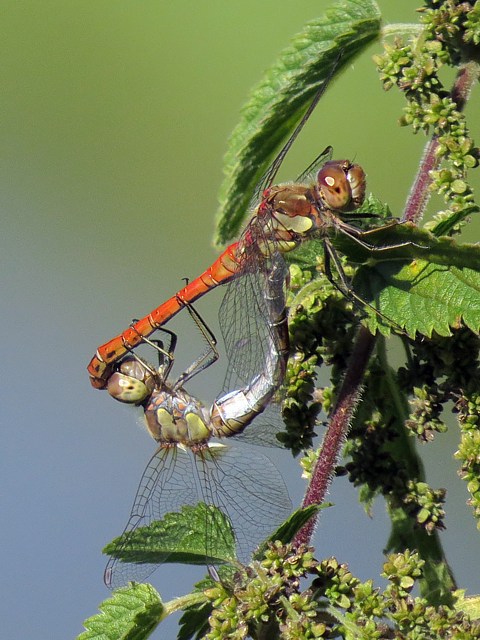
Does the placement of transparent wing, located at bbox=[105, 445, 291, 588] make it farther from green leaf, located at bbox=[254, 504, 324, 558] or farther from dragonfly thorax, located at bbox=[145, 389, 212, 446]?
green leaf, located at bbox=[254, 504, 324, 558]

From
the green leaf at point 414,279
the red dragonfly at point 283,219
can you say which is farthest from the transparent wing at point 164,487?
the green leaf at point 414,279

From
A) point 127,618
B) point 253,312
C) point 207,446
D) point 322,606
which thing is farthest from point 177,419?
point 322,606

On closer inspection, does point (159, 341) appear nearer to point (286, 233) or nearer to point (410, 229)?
point (286, 233)

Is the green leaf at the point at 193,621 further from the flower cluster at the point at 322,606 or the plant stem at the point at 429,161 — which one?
the plant stem at the point at 429,161

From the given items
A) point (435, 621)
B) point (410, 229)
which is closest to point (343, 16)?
point (410, 229)

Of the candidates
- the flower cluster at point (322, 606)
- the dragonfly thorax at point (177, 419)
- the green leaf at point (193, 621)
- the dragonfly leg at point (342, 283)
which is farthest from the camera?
the dragonfly thorax at point (177, 419)

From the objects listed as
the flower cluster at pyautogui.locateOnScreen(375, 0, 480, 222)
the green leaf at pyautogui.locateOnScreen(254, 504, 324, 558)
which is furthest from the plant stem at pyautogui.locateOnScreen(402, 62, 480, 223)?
the green leaf at pyautogui.locateOnScreen(254, 504, 324, 558)
